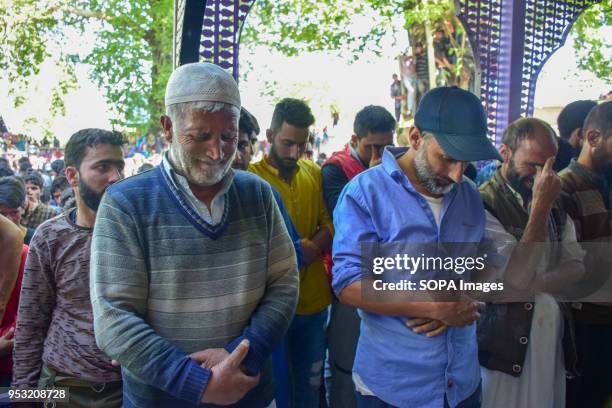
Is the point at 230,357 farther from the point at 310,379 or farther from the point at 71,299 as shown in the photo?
the point at 310,379

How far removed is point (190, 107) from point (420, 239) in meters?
0.89

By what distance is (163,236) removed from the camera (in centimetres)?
157

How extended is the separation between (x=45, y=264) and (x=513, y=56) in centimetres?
458

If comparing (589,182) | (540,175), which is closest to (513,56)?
(589,182)

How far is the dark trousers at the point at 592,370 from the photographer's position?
2.75 meters

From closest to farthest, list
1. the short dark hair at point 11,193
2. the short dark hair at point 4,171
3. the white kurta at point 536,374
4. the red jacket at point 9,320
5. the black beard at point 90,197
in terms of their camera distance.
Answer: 1. the black beard at point 90,197
2. the white kurta at point 536,374
3. the red jacket at point 9,320
4. the short dark hair at point 11,193
5. the short dark hair at point 4,171

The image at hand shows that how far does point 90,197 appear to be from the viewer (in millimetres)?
2184

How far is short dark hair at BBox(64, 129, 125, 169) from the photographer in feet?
7.48

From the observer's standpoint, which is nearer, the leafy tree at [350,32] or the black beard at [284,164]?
the black beard at [284,164]

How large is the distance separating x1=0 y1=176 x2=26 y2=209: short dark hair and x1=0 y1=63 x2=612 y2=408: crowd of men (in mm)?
925

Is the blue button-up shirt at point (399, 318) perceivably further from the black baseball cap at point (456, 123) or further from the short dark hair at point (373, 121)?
the short dark hair at point (373, 121)

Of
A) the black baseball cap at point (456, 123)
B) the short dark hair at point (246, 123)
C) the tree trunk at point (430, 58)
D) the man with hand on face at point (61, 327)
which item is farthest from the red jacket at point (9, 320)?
the tree trunk at point (430, 58)

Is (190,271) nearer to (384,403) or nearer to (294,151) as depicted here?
(384,403)

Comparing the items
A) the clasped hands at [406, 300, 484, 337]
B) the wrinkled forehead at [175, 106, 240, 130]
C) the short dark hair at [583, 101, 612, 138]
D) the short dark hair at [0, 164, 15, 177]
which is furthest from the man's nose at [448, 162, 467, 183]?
the short dark hair at [0, 164, 15, 177]
